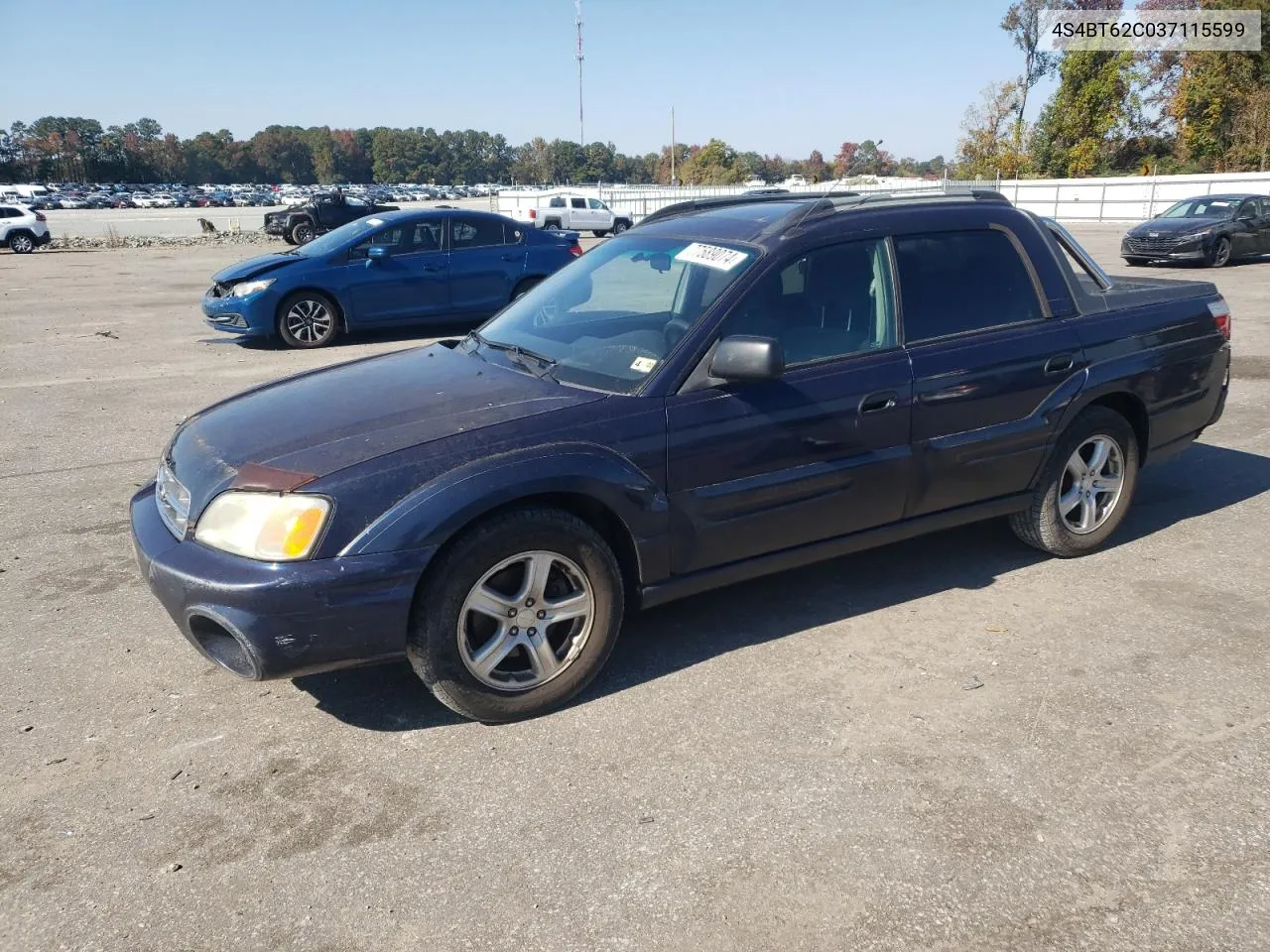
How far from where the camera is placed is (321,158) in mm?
158375

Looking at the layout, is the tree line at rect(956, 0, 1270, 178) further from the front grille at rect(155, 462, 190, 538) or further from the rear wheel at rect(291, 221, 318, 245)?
the front grille at rect(155, 462, 190, 538)

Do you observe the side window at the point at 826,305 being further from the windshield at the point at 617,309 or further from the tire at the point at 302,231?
the tire at the point at 302,231

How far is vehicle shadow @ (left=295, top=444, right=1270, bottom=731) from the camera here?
3.66 metres

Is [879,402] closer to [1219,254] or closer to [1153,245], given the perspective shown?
[1153,245]

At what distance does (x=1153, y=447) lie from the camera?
506 centimetres

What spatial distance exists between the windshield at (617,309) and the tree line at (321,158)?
103999mm

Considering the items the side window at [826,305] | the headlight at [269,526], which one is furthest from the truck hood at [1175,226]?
the headlight at [269,526]

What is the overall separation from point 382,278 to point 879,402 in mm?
8697

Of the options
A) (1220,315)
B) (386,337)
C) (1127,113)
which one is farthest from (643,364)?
(1127,113)

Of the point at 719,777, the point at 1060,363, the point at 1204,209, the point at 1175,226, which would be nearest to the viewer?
the point at 719,777

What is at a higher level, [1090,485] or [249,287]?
[249,287]

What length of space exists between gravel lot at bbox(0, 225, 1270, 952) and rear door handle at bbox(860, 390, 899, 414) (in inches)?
36.1

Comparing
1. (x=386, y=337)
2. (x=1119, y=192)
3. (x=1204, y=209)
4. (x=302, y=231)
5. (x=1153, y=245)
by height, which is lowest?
(x=386, y=337)

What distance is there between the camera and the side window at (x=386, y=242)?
11469mm
